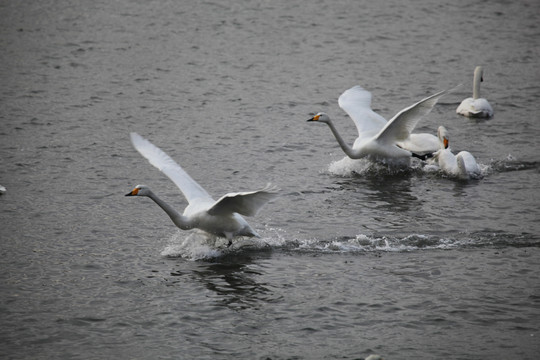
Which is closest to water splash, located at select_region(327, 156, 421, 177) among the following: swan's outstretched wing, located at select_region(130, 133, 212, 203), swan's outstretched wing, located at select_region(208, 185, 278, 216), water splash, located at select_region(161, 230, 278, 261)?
swan's outstretched wing, located at select_region(130, 133, 212, 203)

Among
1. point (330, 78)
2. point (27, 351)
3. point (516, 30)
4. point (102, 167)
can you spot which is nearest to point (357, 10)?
point (516, 30)

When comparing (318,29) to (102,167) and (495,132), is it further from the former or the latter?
(102,167)

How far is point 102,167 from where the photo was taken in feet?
56.5

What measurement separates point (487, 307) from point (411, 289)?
3.67 feet

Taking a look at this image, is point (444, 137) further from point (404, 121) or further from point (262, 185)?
point (262, 185)

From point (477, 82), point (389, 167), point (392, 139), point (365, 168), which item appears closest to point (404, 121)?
point (392, 139)

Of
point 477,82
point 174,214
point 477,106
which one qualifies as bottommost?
point 174,214

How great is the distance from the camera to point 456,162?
1691 centimetres

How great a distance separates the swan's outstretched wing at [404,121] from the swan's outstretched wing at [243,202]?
16.8ft

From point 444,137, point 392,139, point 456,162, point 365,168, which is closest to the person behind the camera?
point 456,162

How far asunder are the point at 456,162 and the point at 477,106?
4.01 meters

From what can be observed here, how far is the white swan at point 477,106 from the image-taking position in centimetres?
2041

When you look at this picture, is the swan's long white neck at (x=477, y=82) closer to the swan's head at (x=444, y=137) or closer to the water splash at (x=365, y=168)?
the swan's head at (x=444, y=137)

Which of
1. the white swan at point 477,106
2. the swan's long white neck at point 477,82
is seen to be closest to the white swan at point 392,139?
the white swan at point 477,106
